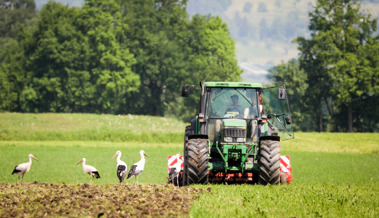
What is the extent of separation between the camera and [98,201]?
10758 millimetres

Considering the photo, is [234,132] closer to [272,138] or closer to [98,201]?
[272,138]

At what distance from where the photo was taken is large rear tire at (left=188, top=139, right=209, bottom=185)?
1340 centimetres

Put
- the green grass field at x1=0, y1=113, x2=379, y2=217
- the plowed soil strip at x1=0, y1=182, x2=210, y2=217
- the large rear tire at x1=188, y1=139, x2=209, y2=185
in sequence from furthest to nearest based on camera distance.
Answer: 1. the large rear tire at x1=188, y1=139, x2=209, y2=185
2. the green grass field at x1=0, y1=113, x2=379, y2=217
3. the plowed soil strip at x1=0, y1=182, x2=210, y2=217

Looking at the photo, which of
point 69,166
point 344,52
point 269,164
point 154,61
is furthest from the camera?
point 154,61

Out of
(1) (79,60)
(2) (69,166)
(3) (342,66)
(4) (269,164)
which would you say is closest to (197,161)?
(4) (269,164)

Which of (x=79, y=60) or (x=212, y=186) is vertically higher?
(x=79, y=60)

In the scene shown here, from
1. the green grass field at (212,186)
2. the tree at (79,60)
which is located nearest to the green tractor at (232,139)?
the green grass field at (212,186)

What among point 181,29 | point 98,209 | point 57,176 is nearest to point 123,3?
point 181,29

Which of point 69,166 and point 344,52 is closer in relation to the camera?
point 69,166

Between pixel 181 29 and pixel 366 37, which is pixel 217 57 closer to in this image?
pixel 181 29

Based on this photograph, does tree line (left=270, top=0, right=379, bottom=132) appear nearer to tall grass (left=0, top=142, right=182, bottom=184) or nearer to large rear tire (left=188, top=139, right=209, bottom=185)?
tall grass (left=0, top=142, right=182, bottom=184)

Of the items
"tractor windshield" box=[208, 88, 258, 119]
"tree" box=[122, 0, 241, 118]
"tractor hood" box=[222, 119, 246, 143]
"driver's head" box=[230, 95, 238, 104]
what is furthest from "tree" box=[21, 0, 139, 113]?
"tractor hood" box=[222, 119, 246, 143]

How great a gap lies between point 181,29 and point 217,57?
750cm

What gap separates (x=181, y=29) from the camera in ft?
241
